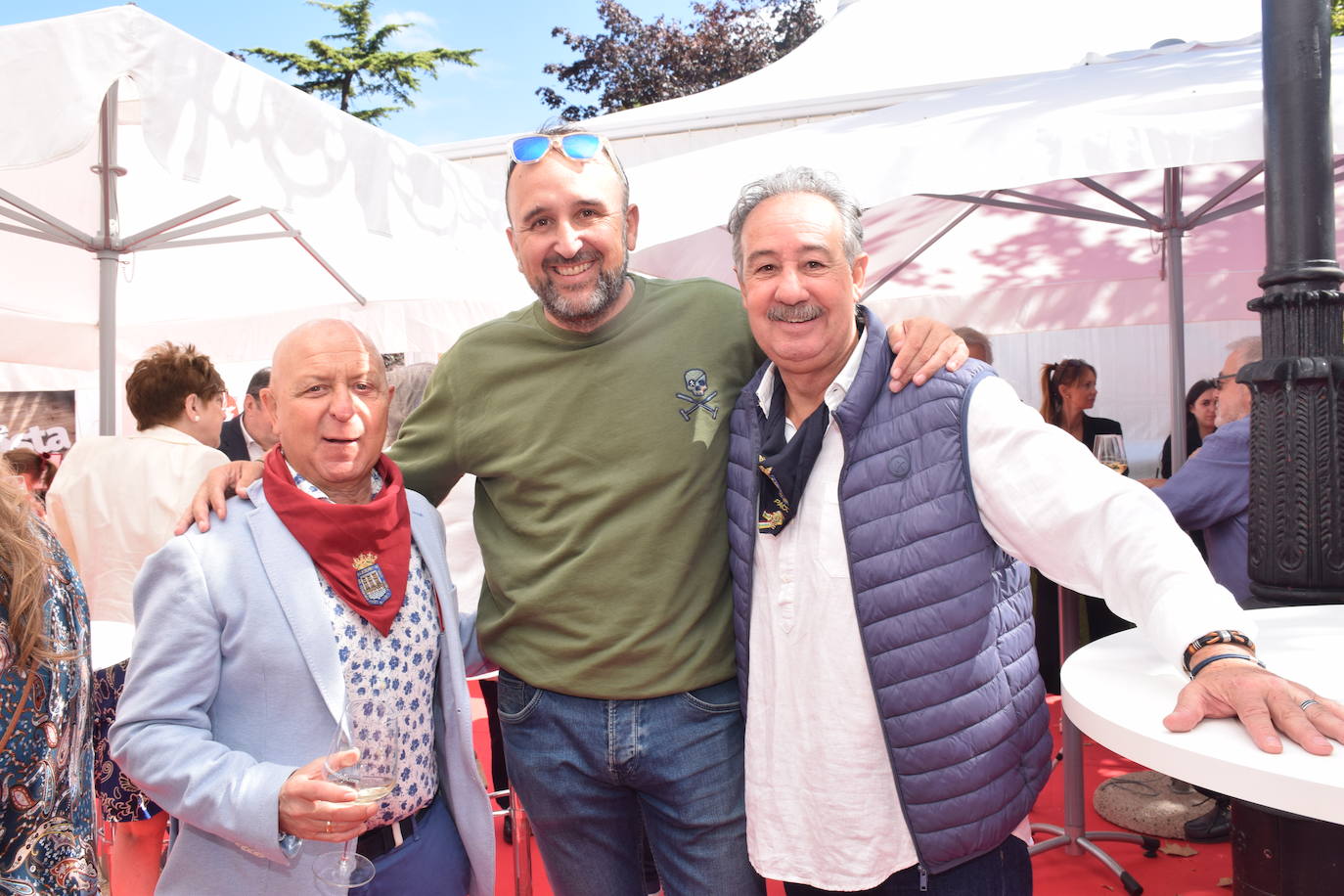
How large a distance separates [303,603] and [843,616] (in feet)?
3.14

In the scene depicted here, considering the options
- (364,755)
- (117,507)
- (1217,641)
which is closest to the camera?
(1217,641)

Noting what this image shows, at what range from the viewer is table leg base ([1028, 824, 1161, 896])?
11.9 ft

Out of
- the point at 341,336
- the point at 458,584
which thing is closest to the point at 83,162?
the point at 458,584

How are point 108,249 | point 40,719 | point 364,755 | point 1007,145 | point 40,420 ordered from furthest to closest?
point 40,420, point 108,249, point 1007,145, point 364,755, point 40,719

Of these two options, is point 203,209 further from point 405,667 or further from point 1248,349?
point 1248,349

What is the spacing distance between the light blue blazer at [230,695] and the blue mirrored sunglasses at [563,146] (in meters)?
0.90

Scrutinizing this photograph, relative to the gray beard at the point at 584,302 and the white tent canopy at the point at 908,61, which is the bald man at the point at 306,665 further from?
the white tent canopy at the point at 908,61

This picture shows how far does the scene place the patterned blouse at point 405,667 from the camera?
182 cm

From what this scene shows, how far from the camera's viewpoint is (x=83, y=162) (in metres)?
5.01

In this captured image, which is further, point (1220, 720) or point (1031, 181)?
point (1031, 181)

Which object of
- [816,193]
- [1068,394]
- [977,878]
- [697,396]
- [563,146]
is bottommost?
[977,878]

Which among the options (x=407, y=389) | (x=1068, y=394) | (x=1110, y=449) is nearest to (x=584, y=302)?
(x=407, y=389)

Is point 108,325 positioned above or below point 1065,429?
above

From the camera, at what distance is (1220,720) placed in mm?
1212
